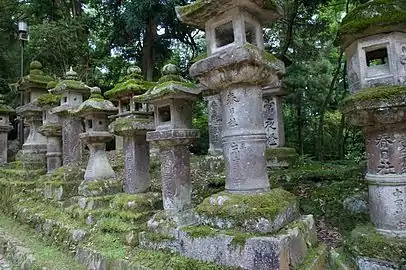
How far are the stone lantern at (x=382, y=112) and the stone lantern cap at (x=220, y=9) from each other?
877 mm

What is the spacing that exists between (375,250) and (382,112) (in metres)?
1.47

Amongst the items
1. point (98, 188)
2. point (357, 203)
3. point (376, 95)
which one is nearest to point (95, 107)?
point (98, 188)

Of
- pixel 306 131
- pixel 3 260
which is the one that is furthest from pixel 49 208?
pixel 306 131

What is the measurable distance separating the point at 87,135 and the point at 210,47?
10.1 feet

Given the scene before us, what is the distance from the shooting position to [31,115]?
28.0 feet

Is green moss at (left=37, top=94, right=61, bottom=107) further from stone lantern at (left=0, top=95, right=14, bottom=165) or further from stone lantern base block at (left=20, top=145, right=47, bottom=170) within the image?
stone lantern at (left=0, top=95, right=14, bottom=165)

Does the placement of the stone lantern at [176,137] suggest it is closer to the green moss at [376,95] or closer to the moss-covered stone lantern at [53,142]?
the green moss at [376,95]

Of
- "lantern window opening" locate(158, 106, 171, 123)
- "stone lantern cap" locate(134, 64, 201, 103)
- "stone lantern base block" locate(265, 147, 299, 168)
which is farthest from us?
"stone lantern base block" locate(265, 147, 299, 168)

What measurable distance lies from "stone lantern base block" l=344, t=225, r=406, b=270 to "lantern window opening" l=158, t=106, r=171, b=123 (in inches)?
111

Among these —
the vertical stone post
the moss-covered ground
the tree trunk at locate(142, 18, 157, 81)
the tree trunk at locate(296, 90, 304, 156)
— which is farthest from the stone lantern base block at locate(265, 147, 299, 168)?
the tree trunk at locate(142, 18, 157, 81)

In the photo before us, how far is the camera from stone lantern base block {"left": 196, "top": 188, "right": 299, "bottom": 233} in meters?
3.03

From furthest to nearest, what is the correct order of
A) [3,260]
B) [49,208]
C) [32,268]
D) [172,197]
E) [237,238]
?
[49,208] < [3,260] < [32,268] < [172,197] < [237,238]

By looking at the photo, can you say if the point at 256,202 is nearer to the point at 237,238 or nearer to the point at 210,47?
the point at 237,238

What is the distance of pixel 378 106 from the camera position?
3146 millimetres
